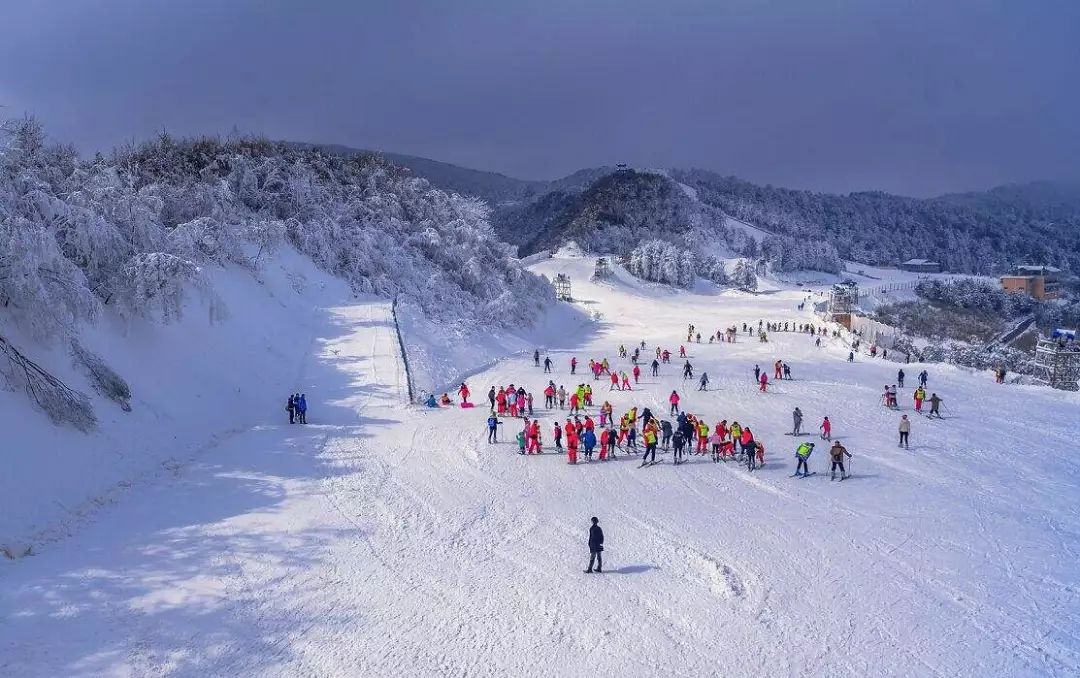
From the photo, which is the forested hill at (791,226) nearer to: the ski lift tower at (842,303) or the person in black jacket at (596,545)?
the ski lift tower at (842,303)

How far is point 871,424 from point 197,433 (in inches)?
830

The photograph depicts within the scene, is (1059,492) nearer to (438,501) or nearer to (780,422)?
(780,422)

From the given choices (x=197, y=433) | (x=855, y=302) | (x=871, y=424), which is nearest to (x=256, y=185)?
(x=197, y=433)

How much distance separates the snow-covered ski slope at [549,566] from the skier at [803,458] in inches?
15.7

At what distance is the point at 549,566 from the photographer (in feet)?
37.9

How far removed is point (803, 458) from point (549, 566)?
8156mm

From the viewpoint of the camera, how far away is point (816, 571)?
1149 centimetres

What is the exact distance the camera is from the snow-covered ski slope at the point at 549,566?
902cm

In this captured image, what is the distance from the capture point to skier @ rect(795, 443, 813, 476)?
1614cm

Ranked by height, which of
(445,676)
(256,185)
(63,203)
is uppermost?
(256,185)

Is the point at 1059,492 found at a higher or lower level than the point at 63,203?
lower

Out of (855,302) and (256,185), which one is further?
(855,302)

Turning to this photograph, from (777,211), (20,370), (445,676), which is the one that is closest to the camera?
(445,676)

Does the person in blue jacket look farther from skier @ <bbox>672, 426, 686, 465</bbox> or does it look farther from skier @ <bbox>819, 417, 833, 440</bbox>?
skier @ <bbox>819, 417, 833, 440</bbox>
